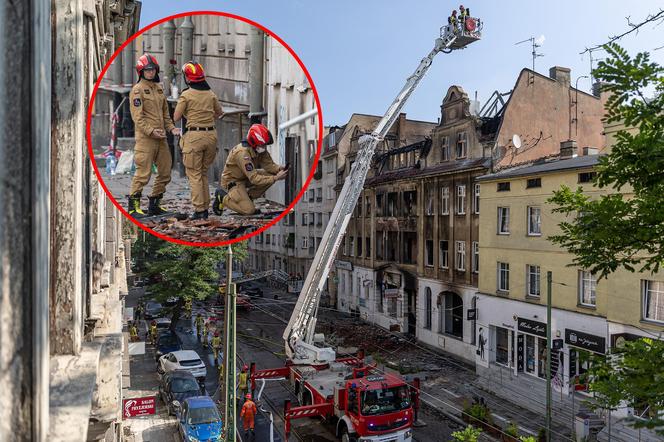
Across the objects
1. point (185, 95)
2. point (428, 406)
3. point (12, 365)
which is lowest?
point (428, 406)

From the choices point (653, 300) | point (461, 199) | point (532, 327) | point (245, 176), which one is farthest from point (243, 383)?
point (245, 176)

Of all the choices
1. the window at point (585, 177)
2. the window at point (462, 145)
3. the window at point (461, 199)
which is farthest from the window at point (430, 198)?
the window at point (585, 177)

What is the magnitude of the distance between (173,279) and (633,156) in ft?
76.9

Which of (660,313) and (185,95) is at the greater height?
(185,95)

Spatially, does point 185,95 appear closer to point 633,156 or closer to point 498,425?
point 633,156

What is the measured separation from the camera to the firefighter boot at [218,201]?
3113mm

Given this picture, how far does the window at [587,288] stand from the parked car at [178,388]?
13968 mm

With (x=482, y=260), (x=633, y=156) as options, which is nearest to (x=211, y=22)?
(x=633, y=156)

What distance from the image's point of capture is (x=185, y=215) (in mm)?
3086

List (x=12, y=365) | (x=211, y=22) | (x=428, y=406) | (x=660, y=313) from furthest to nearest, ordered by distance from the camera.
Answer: (x=428, y=406), (x=660, y=313), (x=211, y=22), (x=12, y=365)

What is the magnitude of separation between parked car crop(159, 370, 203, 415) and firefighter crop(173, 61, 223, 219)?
55.0 ft

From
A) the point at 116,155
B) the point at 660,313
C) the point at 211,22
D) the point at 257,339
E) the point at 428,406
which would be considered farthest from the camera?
the point at 257,339

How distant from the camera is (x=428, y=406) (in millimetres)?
19188

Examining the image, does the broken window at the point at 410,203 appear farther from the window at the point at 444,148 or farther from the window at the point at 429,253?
the window at the point at 444,148
